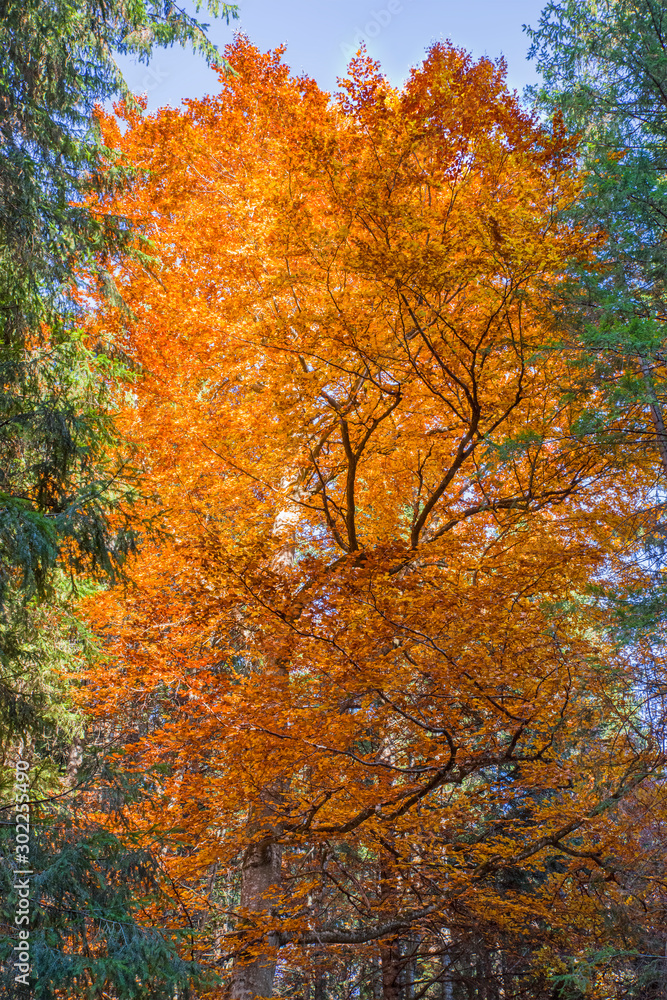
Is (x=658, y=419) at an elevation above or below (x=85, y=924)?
above

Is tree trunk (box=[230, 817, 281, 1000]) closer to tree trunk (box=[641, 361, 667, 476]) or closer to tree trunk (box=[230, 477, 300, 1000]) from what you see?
tree trunk (box=[230, 477, 300, 1000])

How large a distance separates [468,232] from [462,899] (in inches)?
286

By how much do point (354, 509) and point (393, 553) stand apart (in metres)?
0.95

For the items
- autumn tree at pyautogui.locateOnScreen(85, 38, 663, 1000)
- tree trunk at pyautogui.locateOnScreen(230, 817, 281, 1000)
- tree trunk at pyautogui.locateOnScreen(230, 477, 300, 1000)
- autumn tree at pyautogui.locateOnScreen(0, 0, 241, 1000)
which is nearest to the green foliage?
autumn tree at pyautogui.locateOnScreen(0, 0, 241, 1000)

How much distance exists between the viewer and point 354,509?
273 inches

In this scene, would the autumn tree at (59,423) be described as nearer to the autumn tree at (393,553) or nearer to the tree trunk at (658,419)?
the autumn tree at (393,553)

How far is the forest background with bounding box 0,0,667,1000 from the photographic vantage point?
5184mm

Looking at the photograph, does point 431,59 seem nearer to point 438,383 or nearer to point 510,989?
point 438,383

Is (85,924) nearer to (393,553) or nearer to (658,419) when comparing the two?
(393,553)

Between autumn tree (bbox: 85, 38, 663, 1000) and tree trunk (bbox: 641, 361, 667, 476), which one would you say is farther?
autumn tree (bbox: 85, 38, 663, 1000)

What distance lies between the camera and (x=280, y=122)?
9.66 meters

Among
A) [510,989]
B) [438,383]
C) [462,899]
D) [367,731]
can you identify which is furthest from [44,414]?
[510,989]

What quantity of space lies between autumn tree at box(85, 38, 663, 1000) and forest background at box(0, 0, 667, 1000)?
0.06m
